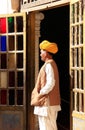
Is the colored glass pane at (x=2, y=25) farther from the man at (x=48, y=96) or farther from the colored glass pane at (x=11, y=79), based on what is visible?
the man at (x=48, y=96)

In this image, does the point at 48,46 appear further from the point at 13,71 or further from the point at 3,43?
the point at 3,43

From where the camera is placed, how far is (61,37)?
9.41 meters

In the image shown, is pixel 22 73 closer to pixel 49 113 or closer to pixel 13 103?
pixel 13 103

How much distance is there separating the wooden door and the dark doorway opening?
1912mm

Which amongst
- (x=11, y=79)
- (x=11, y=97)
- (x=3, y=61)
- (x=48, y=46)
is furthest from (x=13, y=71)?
(x=48, y=46)

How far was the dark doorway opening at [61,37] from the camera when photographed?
9023 millimetres

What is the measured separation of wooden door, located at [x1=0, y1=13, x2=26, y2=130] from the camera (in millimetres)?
6973

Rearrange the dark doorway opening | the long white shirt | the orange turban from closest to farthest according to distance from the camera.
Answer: the long white shirt
the orange turban
the dark doorway opening

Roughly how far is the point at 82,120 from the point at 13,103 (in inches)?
68.4

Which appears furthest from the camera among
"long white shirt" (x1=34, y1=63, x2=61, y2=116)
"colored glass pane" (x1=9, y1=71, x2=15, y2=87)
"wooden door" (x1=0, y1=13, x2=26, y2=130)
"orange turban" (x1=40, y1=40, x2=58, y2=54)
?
"colored glass pane" (x1=9, y1=71, x2=15, y2=87)

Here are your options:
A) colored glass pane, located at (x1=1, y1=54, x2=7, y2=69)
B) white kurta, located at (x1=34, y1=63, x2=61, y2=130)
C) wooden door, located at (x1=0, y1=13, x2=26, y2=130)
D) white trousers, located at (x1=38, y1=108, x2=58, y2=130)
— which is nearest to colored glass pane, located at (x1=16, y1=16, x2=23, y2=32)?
wooden door, located at (x1=0, y1=13, x2=26, y2=130)

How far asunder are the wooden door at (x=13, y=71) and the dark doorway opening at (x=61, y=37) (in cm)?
191

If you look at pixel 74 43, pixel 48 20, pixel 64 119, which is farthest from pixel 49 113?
pixel 48 20

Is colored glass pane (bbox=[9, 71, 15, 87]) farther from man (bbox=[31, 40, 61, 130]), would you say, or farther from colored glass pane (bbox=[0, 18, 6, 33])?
man (bbox=[31, 40, 61, 130])
